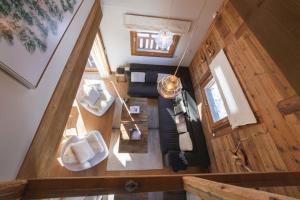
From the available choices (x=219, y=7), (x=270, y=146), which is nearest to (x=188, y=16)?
(x=219, y=7)

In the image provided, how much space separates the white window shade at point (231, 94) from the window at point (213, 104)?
0.26 m

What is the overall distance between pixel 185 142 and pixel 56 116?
2.61 meters

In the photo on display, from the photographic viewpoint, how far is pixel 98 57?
12.7 feet

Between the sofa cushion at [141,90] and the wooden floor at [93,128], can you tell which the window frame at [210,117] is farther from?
the sofa cushion at [141,90]

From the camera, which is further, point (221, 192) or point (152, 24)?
point (152, 24)

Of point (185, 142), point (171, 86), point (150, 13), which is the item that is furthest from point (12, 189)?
point (150, 13)

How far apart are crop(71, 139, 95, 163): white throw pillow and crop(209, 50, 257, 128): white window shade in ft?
9.11

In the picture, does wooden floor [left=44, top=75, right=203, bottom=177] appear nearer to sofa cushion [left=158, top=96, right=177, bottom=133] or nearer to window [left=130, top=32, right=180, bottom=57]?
sofa cushion [left=158, top=96, right=177, bottom=133]

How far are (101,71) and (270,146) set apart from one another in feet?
13.8

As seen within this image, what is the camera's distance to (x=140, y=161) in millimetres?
3443

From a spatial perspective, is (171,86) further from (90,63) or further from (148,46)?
(90,63)

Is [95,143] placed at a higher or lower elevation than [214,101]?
lower

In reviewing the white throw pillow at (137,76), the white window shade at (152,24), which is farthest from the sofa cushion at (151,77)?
the white window shade at (152,24)

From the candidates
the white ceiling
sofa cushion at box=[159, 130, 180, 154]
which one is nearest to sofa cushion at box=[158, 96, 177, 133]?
sofa cushion at box=[159, 130, 180, 154]
